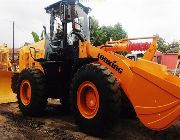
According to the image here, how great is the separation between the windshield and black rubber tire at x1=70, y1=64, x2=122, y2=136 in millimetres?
2021

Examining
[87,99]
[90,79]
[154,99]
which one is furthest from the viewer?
[87,99]

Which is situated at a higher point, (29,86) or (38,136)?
(29,86)

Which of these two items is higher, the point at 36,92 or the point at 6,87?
the point at 36,92

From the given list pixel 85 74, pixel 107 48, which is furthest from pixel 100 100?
pixel 107 48

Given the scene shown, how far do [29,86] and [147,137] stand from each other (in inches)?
133

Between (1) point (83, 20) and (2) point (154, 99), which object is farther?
(1) point (83, 20)

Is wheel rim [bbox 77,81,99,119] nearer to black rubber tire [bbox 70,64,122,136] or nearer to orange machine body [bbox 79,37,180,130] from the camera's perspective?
black rubber tire [bbox 70,64,122,136]

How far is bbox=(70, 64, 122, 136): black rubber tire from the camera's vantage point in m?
5.79

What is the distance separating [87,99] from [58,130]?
33.4 inches

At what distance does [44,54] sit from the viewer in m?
8.73

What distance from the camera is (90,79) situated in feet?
20.6

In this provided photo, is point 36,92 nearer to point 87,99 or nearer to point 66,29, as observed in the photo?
point 66,29

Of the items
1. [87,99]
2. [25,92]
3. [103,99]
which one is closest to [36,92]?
[25,92]

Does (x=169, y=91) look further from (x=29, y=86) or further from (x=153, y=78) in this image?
(x=29, y=86)
